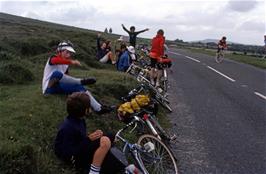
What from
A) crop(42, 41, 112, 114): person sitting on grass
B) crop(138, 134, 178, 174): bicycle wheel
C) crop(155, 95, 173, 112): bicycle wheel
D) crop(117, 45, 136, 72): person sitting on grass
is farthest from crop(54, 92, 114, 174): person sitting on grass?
crop(117, 45, 136, 72): person sitting on grass

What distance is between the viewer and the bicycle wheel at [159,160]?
271 inches

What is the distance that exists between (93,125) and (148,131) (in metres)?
1.05

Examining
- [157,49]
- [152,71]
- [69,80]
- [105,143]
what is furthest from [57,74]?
[157,49]

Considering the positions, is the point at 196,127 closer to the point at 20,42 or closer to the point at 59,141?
the point at 59,141

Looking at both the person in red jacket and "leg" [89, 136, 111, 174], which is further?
the person in red jacket

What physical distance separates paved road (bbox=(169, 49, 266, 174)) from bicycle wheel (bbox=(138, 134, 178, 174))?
348mm

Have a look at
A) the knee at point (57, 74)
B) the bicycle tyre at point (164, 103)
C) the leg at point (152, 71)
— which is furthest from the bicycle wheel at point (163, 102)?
the knee at point (57, 74)

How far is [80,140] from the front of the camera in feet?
18.7

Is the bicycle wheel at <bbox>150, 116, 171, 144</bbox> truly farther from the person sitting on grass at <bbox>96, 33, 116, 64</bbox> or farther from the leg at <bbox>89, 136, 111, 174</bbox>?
the person sitting on grass at <bbox>96, 33, 116, 64</bbox>

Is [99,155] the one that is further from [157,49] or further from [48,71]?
[157,49]

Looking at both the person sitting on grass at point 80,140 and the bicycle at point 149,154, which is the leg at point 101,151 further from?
the bicycle at point 149,154

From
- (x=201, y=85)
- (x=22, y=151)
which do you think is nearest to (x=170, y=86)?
(x=201, y=85)

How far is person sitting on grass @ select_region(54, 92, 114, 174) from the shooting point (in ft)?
18.4

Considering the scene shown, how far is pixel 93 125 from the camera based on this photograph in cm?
799
